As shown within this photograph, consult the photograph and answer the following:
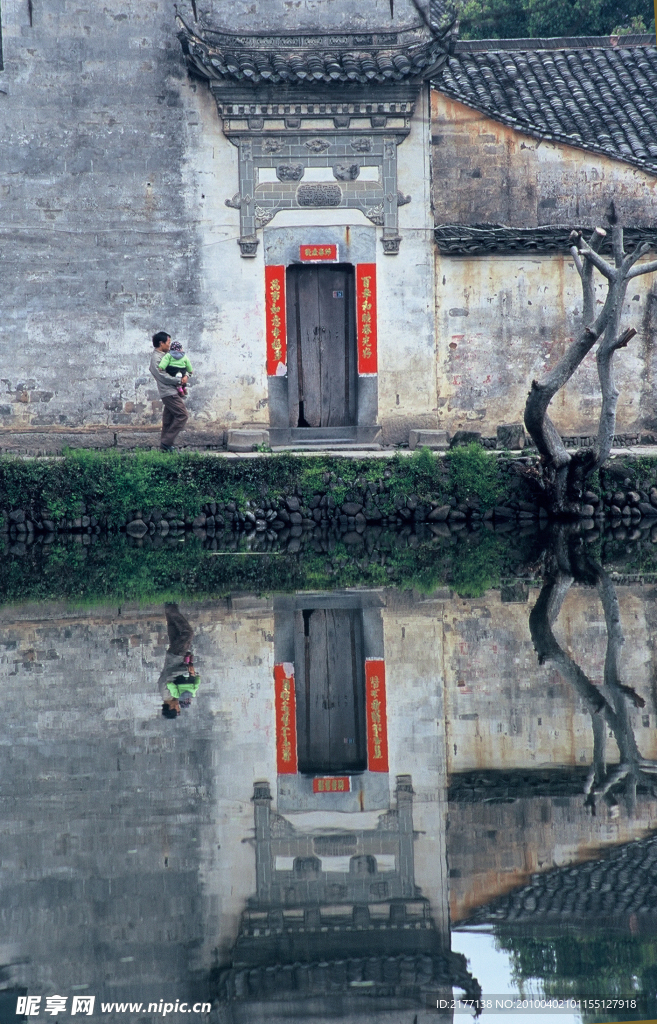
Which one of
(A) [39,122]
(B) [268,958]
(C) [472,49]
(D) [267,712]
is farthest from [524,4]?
(B) [268,958]

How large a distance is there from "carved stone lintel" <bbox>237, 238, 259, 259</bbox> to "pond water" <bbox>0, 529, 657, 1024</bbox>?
8971 millimetres

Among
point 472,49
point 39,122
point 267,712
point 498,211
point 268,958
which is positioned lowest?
point 268,958

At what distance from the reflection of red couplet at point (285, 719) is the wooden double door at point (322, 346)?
999 cm

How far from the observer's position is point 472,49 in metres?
19.5

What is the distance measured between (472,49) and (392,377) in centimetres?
544

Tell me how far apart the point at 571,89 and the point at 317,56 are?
4.12 metres

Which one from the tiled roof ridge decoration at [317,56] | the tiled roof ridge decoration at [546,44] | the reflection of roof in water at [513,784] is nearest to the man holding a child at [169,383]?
the tiled roof ridge decoration at [317,56]

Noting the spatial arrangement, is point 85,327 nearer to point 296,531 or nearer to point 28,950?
point 296,531

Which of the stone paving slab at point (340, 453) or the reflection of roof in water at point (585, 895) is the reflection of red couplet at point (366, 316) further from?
the reflection of roof in water at point (585, 895)

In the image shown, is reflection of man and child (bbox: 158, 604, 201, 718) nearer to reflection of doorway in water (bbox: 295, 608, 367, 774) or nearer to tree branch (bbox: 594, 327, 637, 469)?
reflection of doorway in water (bbox: 295, 608, 367, 774)

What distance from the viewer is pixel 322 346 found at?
59.4ft

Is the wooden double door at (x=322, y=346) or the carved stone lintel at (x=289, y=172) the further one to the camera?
the wooden double door at (x=322, y=346)

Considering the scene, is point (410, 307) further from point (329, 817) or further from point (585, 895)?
point (585, 895)

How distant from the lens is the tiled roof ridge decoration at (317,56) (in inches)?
661
